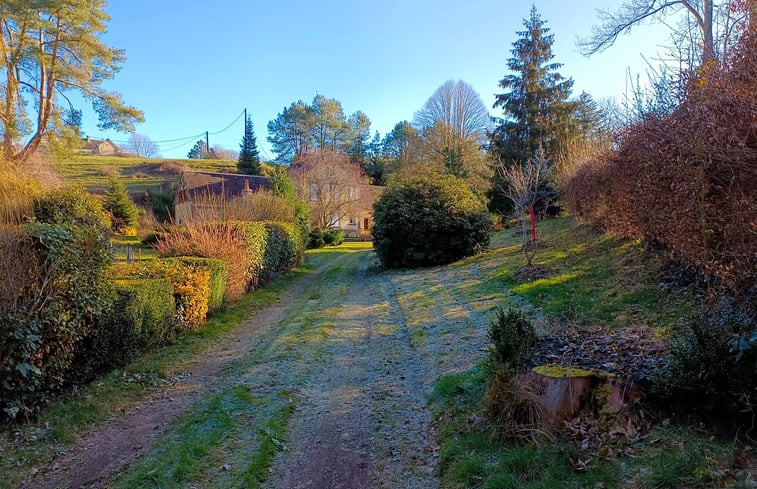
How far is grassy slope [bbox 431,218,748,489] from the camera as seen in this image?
2949mm

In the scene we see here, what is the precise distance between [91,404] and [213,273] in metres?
5.13

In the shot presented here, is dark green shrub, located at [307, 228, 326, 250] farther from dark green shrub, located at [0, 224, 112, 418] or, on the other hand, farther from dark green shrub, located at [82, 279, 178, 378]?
dark green shrub, located at [0, 224, 112, 418]

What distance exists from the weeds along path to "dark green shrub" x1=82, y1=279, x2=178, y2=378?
0.87 meters

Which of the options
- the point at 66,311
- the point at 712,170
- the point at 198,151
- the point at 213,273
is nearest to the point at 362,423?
the point at 66,311

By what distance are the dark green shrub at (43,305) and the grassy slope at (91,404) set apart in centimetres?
25

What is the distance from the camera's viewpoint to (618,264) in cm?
946

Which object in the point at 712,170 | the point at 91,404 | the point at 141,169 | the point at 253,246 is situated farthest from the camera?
the point at 141,169

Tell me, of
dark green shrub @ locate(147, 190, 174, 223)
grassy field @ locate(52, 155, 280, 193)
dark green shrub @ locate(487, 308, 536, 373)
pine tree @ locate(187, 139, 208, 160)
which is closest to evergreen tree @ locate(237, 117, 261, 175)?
grassy field @ locate(52, 155, 280, 193)

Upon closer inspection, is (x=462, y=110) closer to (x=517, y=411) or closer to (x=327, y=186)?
(x=327, y=186)

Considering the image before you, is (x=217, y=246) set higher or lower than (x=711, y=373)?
higher

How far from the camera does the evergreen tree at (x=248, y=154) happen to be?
5153 centimetres

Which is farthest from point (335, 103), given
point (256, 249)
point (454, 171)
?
point (256, 249)

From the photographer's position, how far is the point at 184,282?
28.7 feet

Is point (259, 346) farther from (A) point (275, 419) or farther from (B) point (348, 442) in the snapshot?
(B) point (348, 442)
